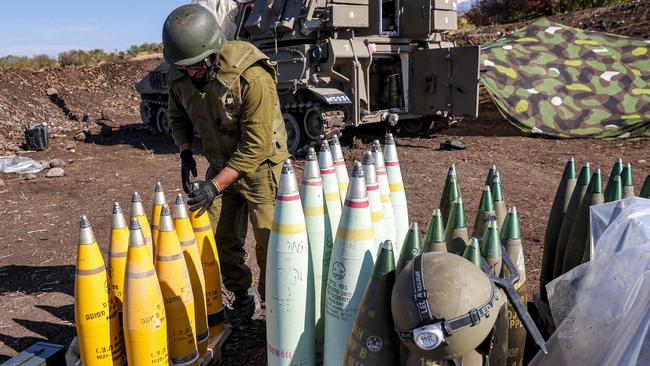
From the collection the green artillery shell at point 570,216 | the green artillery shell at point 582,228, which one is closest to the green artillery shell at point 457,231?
the green artillery shell at point 582,228

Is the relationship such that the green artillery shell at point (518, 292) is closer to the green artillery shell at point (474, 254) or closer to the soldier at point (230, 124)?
the green artillery shell at point (474, 254)

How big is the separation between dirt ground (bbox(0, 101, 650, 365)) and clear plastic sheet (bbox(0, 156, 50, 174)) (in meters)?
0.20

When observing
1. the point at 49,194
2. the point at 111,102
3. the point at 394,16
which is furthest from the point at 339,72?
the point at 111,102

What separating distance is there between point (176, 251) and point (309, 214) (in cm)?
61

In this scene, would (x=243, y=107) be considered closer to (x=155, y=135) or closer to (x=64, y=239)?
(x=64, y=239)

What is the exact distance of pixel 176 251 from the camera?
2367 mm

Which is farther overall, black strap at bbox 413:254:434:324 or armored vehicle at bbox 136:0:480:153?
armored vehicle at bbox 136:0:480:153

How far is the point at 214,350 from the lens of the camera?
279cm

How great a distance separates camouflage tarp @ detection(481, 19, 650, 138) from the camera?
945cm

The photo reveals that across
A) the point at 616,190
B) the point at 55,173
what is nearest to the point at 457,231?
the point at 616,190

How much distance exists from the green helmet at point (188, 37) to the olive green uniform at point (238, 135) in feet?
0.44

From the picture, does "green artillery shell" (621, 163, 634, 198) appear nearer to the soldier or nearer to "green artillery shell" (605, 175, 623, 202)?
"green artillery shell" (605, 175, 623, 202)

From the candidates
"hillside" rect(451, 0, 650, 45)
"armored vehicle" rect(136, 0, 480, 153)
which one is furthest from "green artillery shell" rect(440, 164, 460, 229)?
"hillside" rect(451, 0, 650, 45)

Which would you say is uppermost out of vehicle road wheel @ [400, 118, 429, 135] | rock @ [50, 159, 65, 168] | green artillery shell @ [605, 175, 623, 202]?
green artillery shell @ [605, 175, 623, 202]
